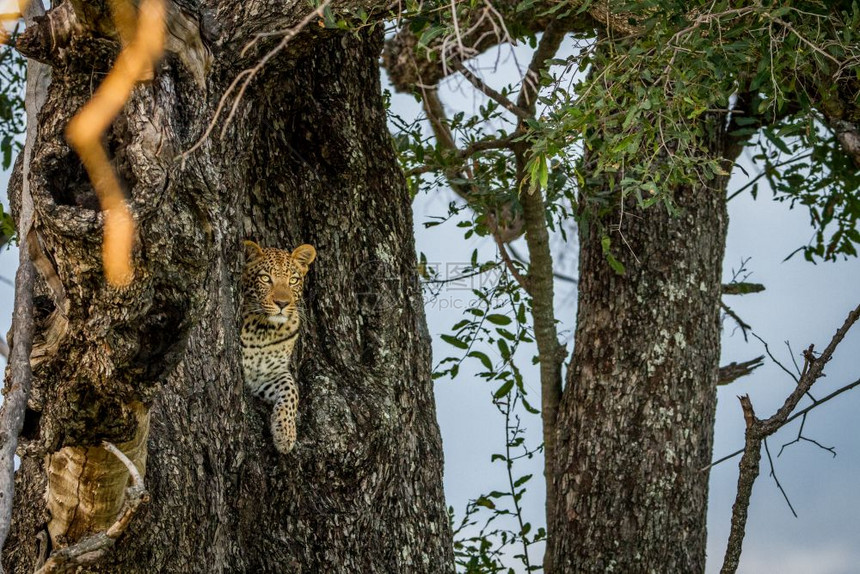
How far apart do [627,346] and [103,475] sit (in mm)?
3012

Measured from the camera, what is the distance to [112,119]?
2.63m

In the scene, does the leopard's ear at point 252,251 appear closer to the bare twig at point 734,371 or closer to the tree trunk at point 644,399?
the tree trunk at point 644,399

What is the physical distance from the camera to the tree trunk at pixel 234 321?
2.59 m

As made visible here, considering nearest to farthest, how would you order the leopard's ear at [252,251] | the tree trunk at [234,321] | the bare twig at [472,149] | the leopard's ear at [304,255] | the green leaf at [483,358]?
the tree trunk at [234,321] < the leopard's ear at [304,255] < the leopard's ear at [252,251] < the bare twig at [472,149] < the green leaf at [483,358]

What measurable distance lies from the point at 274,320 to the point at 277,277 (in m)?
0.26

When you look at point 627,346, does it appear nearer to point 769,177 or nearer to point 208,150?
point 769,177

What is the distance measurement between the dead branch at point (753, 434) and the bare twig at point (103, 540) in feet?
7.41

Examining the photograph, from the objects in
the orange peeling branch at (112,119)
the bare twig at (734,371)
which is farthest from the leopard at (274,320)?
the bare twig at (734,371)

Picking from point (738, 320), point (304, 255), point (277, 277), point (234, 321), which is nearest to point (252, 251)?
point (277, 277)

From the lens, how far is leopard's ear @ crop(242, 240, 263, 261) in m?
4.43

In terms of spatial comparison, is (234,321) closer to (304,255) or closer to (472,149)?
(304,255)

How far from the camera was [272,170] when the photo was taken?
4238 millimetres

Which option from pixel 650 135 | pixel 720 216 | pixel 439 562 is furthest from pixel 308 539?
pixel 720 216

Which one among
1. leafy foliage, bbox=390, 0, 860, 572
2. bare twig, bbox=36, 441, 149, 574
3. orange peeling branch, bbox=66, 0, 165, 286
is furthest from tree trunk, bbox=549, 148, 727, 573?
orange peeling branch, bbox=66, 0, 165, 286
